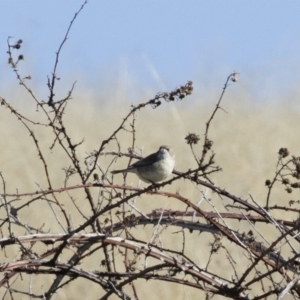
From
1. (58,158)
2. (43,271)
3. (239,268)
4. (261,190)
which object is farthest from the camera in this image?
(58,158)

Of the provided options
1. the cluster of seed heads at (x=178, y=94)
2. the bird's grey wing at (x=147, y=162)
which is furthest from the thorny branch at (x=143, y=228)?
the bird's grey wing at (x=147, y=162)

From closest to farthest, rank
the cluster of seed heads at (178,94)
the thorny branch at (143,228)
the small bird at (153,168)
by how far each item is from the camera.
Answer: the thorny branch at (143,228), the cluster of seed heads at (178,94), the small bird at (153,168)

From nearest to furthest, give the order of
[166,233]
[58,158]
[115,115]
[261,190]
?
1. [166,233]
2. [261,190]
3. [58,158]
4. [115,115]

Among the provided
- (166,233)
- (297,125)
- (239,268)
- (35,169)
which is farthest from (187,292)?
(297,125)

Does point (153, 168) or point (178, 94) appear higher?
point (153, 168)

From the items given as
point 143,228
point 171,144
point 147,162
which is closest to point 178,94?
point 143,228

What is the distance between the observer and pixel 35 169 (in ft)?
26.7

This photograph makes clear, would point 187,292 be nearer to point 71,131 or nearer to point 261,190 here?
point 261,190

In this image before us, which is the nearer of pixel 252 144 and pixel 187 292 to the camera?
pixel 187 292

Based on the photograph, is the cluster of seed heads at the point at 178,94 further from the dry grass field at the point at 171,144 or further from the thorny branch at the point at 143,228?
the dry grass field at the point at 171,144

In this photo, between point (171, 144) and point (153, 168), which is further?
point (171, 144)

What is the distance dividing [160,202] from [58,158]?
218 cm

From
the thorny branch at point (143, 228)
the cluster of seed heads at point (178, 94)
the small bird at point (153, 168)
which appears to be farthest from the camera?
the small bird at point (153, 168)

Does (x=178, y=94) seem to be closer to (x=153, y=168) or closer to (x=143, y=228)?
(x=143, y=228)
